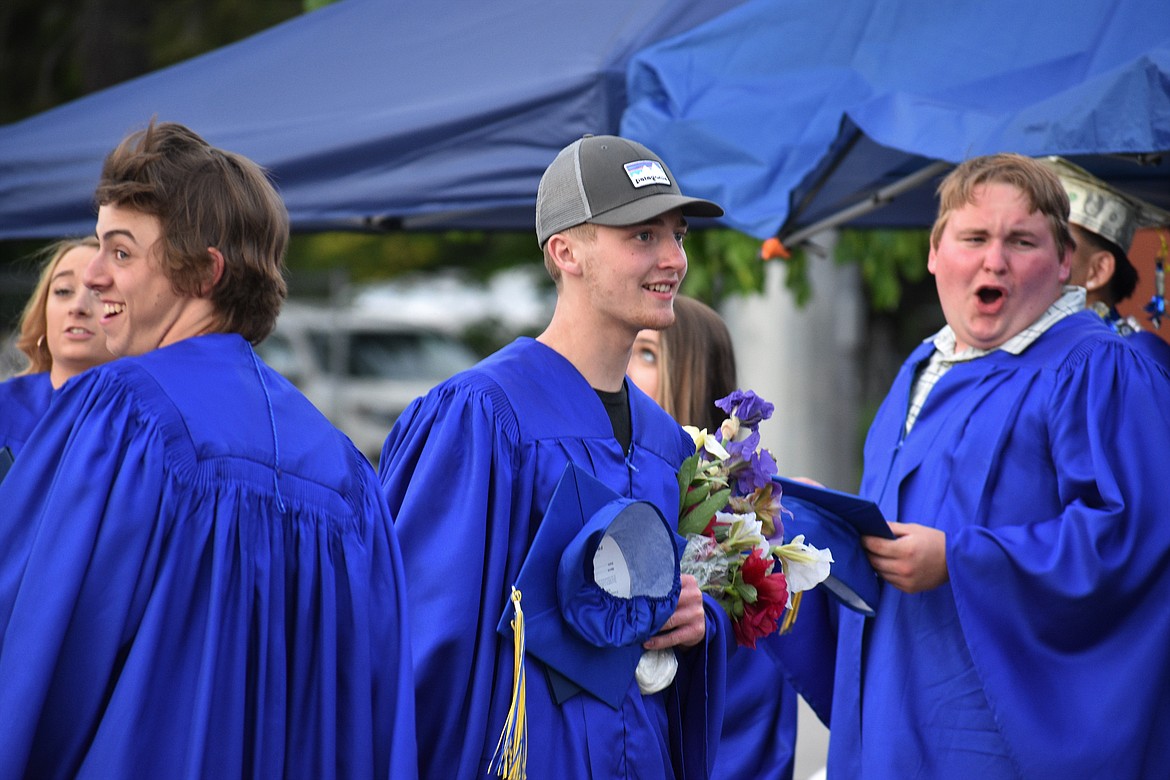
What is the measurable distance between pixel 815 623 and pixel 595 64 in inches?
71.8

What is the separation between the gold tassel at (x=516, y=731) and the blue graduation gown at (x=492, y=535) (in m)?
0.05

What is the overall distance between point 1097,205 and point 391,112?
2.18m

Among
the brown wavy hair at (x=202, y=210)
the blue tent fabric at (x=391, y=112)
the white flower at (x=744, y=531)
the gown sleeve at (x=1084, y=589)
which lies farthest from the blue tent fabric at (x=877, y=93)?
the brown wavy hair at (x=202, y=210)

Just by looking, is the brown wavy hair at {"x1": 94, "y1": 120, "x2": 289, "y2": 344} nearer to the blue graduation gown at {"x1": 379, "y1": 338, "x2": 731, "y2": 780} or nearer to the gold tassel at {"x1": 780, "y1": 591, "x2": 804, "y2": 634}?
the blue graduation gown at {"x1": 379, "y1": 338, "x2": 731, "y2": 780}

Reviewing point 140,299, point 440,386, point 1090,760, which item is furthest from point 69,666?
point 1090,760

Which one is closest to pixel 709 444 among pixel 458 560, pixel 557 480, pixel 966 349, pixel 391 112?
pixel 557 480

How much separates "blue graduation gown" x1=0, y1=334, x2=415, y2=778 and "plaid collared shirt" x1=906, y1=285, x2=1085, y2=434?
1.97 m

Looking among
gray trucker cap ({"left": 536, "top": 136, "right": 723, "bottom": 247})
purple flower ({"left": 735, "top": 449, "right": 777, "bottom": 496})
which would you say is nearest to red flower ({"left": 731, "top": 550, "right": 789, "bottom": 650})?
purple flower ({"left": 735, "top": 449, "right": 777, "bottom": 496})

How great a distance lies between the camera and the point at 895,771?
11.9ft

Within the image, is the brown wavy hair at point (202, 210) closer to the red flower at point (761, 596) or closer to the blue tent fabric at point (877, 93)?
the red flower at point (761, 596)

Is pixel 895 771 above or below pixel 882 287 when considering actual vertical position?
below

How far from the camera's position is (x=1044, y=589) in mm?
3463

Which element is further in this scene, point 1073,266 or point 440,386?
point 1073,266

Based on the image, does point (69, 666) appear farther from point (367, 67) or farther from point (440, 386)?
point (367, 67)
